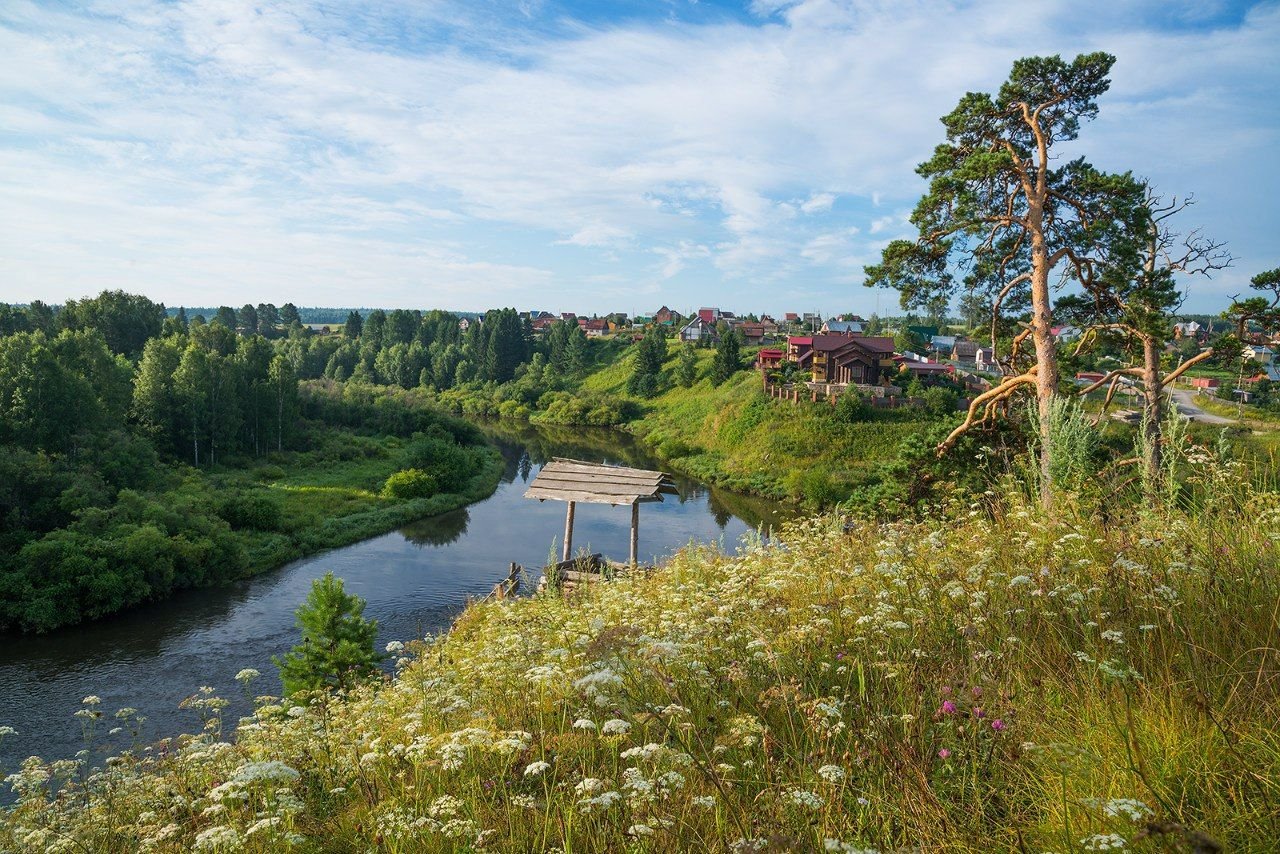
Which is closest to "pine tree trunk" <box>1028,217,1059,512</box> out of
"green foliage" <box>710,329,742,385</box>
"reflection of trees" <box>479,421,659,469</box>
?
"reflection of trees" <box>479,421,659,469</box>

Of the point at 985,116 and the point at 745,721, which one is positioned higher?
the point at 985,116

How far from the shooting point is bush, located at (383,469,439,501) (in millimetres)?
37750

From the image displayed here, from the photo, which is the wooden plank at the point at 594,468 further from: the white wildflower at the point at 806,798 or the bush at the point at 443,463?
the bush at the point at 443,463

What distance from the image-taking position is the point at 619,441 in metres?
61.2

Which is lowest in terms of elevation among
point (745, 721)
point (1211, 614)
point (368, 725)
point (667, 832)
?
point (368, 725)

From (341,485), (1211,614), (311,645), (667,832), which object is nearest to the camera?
(667,832)

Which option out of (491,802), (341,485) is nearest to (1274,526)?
(491,802)

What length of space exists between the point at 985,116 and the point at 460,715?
1254 centimetres

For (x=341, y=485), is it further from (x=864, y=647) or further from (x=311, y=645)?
(x=864, y=647)

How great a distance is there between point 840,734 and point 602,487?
1328cm

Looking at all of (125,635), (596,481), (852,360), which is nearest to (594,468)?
(596,481)

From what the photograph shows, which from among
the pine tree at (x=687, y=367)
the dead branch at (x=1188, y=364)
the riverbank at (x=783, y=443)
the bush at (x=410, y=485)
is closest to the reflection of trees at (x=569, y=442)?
the riverbank at (x=783, y=443)

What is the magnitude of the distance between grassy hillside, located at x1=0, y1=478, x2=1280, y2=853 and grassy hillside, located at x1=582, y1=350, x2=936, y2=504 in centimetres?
3158

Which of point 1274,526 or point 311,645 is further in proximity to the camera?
point 311,645
